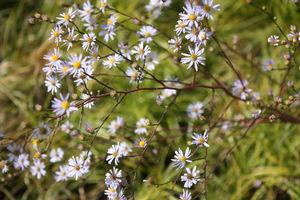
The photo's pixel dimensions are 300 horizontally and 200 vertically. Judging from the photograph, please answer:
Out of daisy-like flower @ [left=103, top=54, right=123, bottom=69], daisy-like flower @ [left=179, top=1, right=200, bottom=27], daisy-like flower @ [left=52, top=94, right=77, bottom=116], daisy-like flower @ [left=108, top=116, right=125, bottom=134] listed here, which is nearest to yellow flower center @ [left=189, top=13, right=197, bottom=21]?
daisy-like flower @ [left=179, top=1, right=200, bottom=27]

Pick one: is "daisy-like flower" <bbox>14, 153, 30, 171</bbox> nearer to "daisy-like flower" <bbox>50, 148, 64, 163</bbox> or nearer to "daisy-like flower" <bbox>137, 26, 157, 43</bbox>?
"daisy-like flower" <bbox>50, 148, 64, 163</bbox>

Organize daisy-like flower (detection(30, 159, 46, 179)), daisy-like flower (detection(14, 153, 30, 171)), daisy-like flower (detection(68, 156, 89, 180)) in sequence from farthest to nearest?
daisy-like flower (detection(30, 159, 46, 179)), daisy-like flower (detection(14, 153, 30, 171)), daisy-like flower (detection(68, 156, 89, 180))

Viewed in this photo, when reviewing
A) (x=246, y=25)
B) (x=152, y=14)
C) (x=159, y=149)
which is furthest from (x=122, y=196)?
(x=246, y=25)

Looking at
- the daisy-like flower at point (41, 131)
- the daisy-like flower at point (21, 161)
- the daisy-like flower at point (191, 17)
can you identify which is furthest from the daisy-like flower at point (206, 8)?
the daisy-like flower at point (21, 161)

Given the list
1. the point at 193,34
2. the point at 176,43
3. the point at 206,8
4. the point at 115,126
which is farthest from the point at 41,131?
the point at 206,8

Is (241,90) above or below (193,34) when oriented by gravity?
above

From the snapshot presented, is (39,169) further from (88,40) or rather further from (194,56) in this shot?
(194,56)

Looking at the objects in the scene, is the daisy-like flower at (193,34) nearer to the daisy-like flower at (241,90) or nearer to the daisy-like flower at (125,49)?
the daisy-like flower at (125,49)
